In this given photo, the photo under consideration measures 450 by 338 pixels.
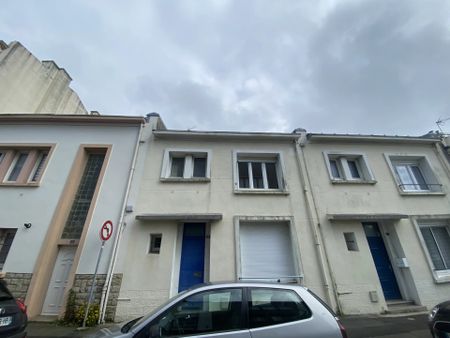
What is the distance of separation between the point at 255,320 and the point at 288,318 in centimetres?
42

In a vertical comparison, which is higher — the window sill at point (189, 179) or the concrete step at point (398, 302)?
the window sill at point (189, 179)

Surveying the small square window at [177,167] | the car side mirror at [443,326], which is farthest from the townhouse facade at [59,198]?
the car side mirror at [443,326]

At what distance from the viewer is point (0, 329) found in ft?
10.2

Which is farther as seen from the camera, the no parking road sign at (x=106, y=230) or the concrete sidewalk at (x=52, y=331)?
the no parking road sign at (x=106, y=230)

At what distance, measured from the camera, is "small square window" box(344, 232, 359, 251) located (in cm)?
707

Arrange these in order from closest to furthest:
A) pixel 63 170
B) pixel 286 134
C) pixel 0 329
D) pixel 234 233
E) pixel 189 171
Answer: pixel 0 329 < pixel 234 233 < pixel 63 170 < pixel 189 171 < pixel 286 134

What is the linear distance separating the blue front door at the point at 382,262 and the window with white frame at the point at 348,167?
1.91m

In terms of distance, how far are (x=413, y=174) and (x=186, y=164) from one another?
32.9ft

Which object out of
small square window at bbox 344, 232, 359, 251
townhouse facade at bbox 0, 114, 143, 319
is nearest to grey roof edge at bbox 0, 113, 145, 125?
townhouse facade at bbox 0, 114, 143, 319

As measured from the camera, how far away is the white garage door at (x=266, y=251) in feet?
21.8

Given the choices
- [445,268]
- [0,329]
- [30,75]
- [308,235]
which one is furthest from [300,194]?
[30,75]

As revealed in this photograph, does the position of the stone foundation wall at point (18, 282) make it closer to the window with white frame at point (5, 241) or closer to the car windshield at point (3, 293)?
the window with white frame at point (5, 241)

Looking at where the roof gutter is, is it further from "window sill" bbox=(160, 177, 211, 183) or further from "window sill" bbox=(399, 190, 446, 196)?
"window sill" bbox=(160, 177, 211, 183)

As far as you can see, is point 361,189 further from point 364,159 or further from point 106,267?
point 106,267
